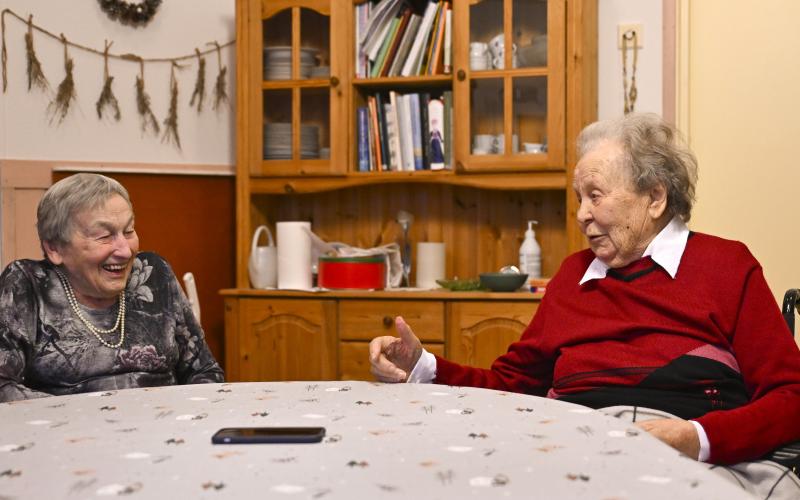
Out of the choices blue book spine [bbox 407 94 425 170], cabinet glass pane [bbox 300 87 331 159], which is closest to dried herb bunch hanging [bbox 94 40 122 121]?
cabinet glass pane [bbox 300 87 331 159]

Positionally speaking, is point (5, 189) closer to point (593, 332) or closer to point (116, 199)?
point (116, 199)

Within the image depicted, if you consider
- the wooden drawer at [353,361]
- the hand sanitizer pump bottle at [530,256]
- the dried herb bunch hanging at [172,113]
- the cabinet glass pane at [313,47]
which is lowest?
the wooden drawer at [353,361]

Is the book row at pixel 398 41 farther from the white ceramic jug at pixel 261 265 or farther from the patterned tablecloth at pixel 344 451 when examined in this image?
the patterned tablecloth at pixel 344 451

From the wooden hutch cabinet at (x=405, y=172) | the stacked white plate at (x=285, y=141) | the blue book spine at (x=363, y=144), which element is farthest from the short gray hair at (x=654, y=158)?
the stacked white plate at (x=285, y=141)

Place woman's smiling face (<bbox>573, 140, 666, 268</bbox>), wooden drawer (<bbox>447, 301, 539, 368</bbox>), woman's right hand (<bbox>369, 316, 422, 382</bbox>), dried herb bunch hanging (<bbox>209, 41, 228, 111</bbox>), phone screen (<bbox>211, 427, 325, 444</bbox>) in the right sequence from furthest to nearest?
dried herb bunch hanging (<bbox>209, 41, 228, 111</bbox>), wooden drawer (<bbox>447, 301, 539, 368</bbox>), woman's smiling face (<bbox>573, 140, 666, 268</bbox>), woman's right hand (<bbox>369, 316, 422, 382</bbox>), phone screen (<bbox>211, 427, 325, 444</bbox>)

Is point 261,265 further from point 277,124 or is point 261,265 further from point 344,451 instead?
point 344,451

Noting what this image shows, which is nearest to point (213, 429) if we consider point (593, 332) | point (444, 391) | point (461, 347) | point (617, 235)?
point (444, 391)

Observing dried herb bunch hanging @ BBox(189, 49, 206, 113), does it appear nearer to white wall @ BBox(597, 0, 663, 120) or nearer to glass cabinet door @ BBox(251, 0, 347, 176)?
glass cabinet door @ BBox(251, 0, 347, 176)

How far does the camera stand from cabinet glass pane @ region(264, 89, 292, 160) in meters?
3.61

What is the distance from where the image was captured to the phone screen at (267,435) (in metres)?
1.20

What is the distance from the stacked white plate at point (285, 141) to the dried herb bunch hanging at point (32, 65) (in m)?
0.87

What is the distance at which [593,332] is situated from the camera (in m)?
1.81

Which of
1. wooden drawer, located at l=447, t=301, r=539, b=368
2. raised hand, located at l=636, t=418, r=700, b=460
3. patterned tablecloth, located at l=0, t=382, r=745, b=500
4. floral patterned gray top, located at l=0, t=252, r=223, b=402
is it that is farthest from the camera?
wooden drawer, located at l=447, t=301, r=539, b=368

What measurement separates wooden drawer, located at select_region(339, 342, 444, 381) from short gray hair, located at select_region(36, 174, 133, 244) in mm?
1446
